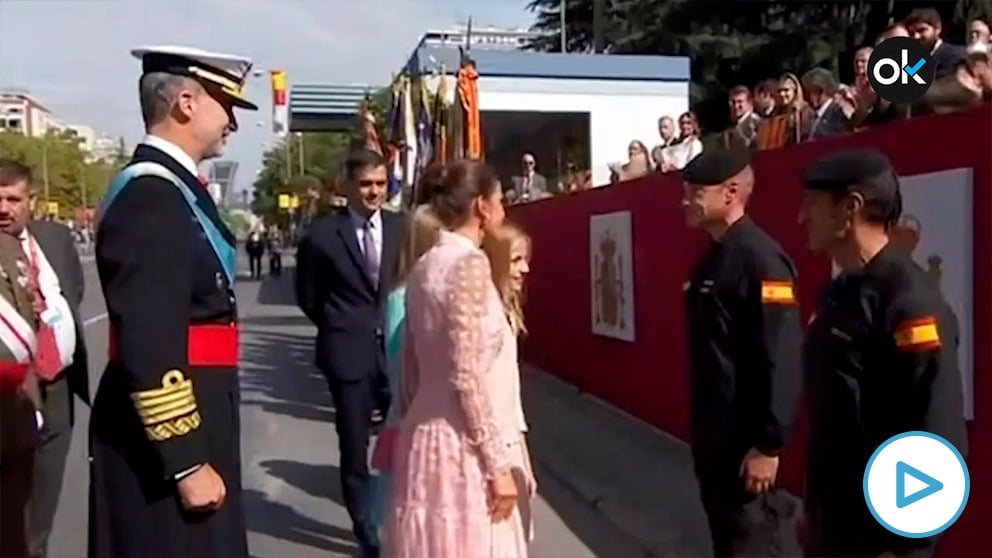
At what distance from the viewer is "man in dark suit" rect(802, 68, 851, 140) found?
7104 mm

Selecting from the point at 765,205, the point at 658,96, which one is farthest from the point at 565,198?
the point at 658,96

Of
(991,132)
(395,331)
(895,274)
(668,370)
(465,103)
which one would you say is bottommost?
(668,370)

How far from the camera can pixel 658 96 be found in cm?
2353

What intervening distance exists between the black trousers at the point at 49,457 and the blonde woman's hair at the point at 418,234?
75.5 inches

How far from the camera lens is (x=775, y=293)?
12.8 ft

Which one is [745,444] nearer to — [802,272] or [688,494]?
[802,272]

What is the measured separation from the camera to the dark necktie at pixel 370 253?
240 inches

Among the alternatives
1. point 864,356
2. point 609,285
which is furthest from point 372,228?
point 609,285

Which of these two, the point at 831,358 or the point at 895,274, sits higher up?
the point at 895,274

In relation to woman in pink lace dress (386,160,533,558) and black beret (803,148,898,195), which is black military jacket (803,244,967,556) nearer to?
black beret (803,148,898,195)

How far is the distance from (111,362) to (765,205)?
4.84m

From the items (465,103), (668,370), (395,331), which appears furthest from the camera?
(465,103)

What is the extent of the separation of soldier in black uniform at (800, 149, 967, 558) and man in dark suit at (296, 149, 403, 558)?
333 cm

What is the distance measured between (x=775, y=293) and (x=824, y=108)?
3.85 m
